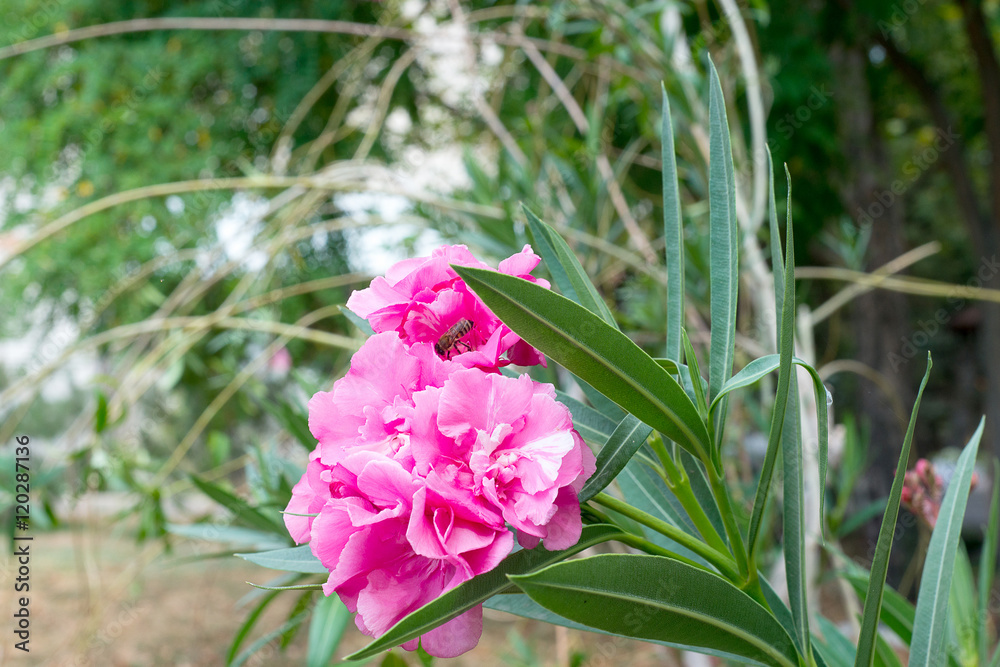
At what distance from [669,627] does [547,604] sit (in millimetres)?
89

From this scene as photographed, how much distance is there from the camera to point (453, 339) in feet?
1.25

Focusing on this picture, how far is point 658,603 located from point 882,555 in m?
0.14

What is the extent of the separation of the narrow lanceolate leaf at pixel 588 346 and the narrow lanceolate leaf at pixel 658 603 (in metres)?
0.08

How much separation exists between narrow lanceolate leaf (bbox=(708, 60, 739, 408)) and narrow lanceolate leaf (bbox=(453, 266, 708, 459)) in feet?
0.25

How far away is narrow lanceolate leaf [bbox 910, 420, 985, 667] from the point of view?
47 centimetres

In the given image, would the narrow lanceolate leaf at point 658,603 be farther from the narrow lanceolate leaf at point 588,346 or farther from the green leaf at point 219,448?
the green leaf at point 219,448

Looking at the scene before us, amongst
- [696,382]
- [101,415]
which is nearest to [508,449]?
[696,382]

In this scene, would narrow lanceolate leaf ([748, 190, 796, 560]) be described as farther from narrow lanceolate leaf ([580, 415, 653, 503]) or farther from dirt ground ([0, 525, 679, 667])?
dirt ground ([0, 525, 679, 667])

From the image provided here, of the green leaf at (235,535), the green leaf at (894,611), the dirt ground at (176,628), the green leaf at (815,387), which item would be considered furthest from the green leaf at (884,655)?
the dirt ground at (176,628)

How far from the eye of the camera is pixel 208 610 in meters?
4.89

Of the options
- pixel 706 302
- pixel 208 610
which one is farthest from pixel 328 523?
pixel 208 610

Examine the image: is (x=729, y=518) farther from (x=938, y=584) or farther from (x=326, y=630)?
(x=326, y=630)

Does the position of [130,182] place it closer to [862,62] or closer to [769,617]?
[769,617]

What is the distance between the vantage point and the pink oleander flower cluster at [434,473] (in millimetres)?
318
